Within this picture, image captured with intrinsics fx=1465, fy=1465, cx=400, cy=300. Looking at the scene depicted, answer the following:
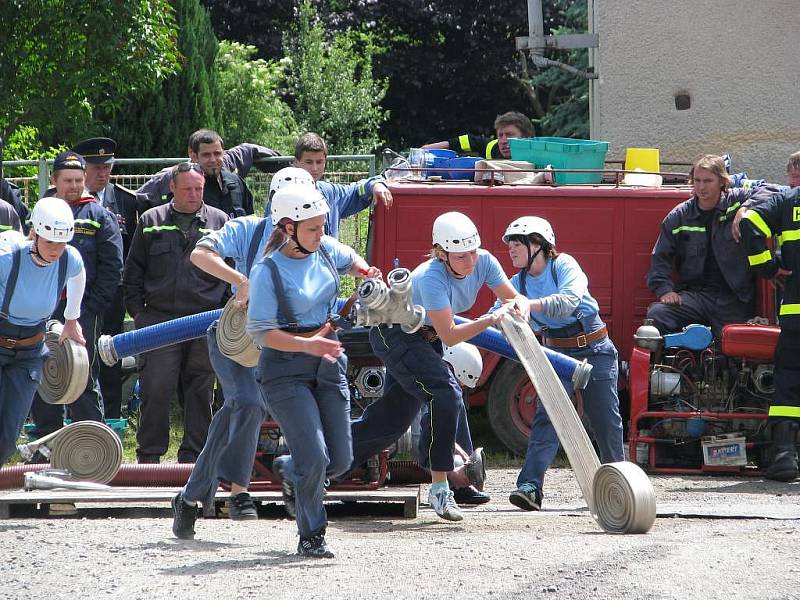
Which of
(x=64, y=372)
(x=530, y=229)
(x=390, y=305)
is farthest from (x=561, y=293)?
(x=64, y=372)

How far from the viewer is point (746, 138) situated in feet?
52.9

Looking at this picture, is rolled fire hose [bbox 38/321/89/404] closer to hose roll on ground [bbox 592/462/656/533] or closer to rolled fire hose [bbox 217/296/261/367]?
rolled fire hose [bbox 217/296/261/367]

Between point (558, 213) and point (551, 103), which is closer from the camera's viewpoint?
point (558, 213)

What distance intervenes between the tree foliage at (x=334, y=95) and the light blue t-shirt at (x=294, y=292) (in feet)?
64.6

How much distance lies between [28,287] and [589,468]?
3.38 m

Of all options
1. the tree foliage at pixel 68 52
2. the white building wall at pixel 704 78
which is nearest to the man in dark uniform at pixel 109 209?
the tree foliage at pixel 68 52

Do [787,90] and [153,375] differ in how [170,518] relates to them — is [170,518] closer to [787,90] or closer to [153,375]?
[153,375]

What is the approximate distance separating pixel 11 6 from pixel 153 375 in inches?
254

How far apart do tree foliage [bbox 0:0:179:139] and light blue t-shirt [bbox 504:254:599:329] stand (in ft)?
23.8

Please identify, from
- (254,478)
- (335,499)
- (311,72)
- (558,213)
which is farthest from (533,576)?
(311,72)

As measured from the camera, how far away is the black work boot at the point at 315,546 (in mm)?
7004

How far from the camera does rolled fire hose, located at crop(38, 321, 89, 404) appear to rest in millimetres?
9000

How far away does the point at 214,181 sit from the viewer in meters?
10.8

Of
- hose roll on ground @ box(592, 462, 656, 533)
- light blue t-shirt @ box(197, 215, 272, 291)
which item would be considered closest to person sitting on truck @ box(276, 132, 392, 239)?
light blue t-shirt @ box(197, 215, 272, 291)
